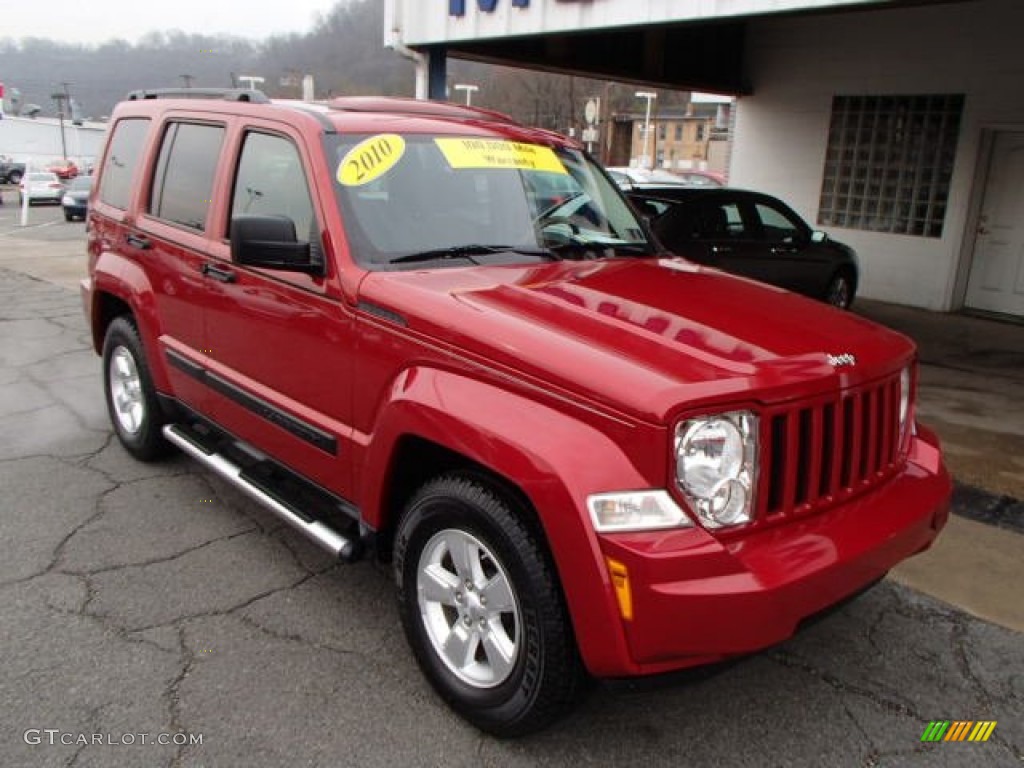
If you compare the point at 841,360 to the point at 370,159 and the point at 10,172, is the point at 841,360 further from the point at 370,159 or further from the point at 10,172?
the point at 10,172

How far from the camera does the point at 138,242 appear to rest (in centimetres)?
446

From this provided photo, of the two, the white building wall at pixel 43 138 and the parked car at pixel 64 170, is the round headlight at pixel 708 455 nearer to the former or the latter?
the parked car at pixel 64 170

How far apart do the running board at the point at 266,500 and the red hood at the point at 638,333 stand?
91cm

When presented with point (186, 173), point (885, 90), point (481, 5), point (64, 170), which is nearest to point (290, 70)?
point (64, 170)

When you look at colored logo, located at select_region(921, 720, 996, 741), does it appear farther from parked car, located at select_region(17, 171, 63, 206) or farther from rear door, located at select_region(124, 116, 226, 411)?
parked car, located at select_region(17, 171, 63, 206)

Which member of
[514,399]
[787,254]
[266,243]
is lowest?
[787,254]

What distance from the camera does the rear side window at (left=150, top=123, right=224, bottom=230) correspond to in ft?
13.1

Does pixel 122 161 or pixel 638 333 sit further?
pixel 122 161

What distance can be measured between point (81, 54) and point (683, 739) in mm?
103078

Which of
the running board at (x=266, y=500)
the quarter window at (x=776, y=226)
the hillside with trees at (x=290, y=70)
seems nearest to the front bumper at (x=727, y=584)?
the running board at (x=266, y=500)

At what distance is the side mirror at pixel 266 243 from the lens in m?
3.02

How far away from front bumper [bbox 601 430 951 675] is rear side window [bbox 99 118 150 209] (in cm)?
379

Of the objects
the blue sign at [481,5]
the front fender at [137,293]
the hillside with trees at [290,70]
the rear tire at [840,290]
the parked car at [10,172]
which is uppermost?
the hillside with trees at [290,70]

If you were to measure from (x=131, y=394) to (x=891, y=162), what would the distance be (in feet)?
32.0
